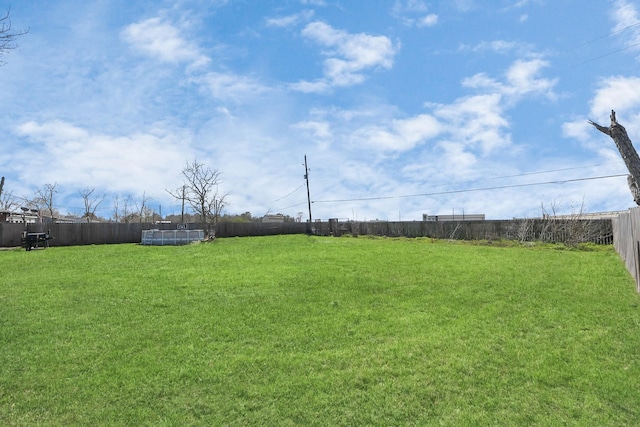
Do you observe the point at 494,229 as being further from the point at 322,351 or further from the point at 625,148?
the point at 625,148

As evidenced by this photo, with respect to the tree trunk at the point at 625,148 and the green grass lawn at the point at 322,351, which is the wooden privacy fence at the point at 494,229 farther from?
the tree trunk at the point at 625,148

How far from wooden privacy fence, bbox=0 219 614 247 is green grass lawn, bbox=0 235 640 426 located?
34.0ft

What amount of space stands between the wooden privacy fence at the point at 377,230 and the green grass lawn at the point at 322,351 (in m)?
10.4

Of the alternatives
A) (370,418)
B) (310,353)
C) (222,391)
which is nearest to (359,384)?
(370,418)

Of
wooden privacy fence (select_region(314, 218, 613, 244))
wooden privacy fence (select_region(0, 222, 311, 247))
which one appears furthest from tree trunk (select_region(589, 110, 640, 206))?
wooden privacy fence (select_region(0, 222, 311, 247))

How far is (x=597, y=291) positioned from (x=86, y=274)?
11.7 meters

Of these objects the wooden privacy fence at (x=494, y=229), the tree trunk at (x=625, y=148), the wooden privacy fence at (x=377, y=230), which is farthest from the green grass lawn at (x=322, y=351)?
the wooden privacy fence at (x=377, y=230)

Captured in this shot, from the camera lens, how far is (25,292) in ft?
25.9

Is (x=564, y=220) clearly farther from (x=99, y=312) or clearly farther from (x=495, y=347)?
(x=99, y=312)

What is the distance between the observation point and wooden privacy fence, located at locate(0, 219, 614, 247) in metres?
17.7

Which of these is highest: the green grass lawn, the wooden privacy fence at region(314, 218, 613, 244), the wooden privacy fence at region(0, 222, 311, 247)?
the wooden privacy fence at region(0, 222, 311, 247)

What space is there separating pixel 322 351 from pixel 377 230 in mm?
25599

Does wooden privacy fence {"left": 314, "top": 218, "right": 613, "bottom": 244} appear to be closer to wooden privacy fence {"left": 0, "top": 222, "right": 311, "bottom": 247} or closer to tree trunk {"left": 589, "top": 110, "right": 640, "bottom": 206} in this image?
wooden privacy fence {"left": 0, "top": 222, "right": 311, "bottom": 247}

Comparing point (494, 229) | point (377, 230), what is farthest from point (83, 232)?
point (494, 229)
